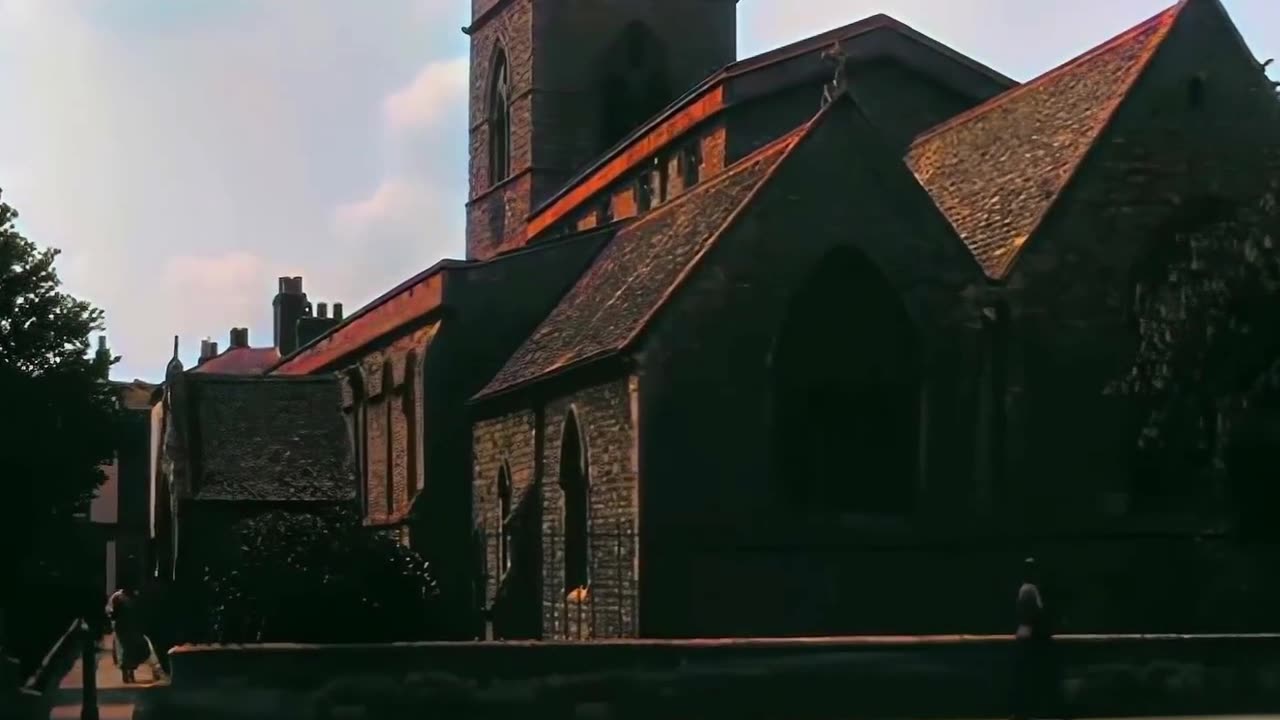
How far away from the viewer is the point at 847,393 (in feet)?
85.0

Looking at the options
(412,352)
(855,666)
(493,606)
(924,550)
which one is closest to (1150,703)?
(855,666)

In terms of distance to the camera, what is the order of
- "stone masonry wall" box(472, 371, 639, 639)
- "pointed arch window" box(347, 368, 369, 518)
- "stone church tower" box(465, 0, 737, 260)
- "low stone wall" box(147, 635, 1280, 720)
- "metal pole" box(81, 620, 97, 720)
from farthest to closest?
"stone church tower" box(465, 0, 737, 260) → "pointed arch window" box(347, 368, 369, 518) → "stone masonry wall" box(472, 371, 639, 639) → "low stone wall" box(147, 635, 1280, 720) → "metal pole" box(81, 620, 97, 720)

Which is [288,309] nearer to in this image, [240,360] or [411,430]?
[240,360]

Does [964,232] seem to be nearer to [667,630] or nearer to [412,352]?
[667,630]

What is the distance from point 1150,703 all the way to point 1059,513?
23.5 ft

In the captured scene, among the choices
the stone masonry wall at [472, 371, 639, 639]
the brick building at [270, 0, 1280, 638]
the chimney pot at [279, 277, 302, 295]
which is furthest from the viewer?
the chimney pot at [279, 277, 302, 295]

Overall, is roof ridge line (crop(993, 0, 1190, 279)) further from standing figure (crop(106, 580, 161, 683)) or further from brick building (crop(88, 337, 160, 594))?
brick building (crop(88, 337, 160, 594))

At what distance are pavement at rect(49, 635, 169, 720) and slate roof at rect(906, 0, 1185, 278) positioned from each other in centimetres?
1365

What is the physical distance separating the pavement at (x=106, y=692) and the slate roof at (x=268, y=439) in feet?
15.0

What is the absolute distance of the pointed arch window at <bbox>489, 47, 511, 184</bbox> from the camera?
→ 188ft

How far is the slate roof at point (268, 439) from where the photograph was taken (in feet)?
126

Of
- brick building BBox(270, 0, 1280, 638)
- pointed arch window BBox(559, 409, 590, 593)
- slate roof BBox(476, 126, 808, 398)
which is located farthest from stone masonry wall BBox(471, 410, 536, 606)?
pointed arch window BBox(559, 409, 590, 593)

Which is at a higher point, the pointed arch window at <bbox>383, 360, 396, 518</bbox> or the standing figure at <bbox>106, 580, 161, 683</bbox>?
the pointed arch window at <bbox>383, 360, 396, 518</bbox>

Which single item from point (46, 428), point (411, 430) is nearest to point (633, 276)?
point (411, 430)
